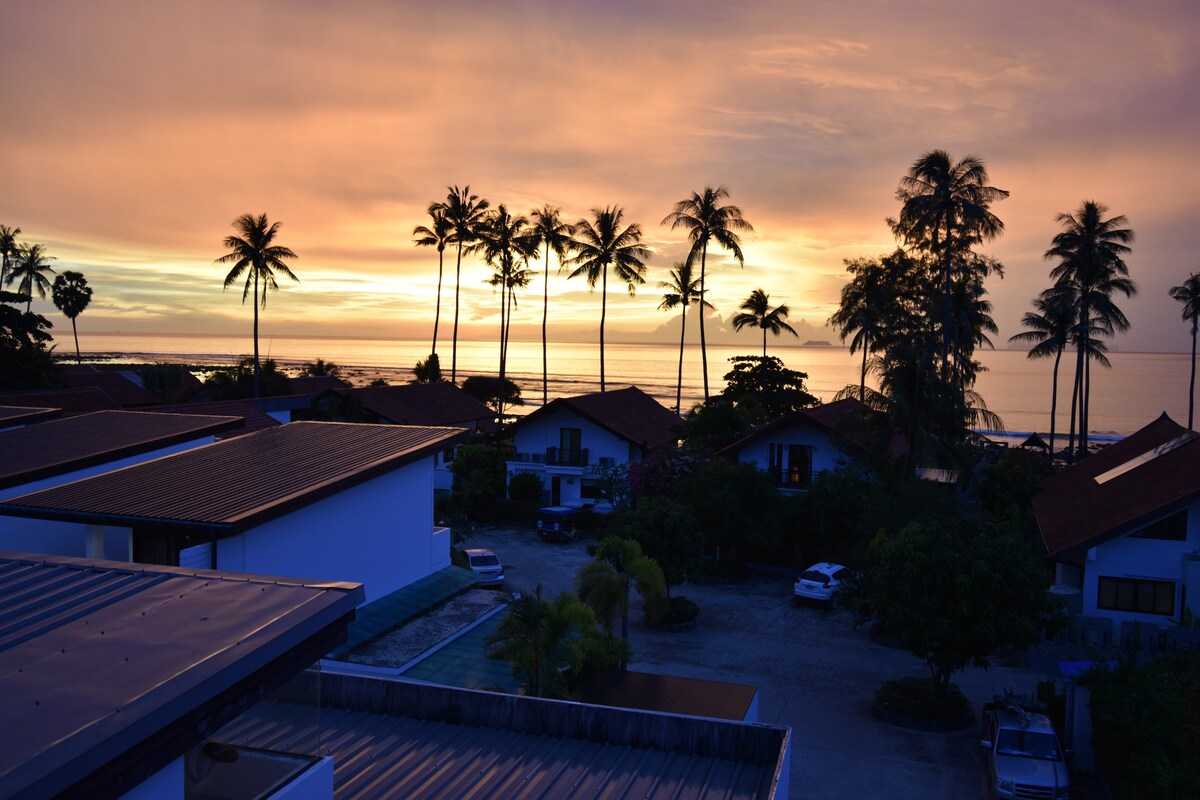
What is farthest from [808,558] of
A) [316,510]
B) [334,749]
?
[334,749]

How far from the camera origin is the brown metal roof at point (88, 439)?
58.5ft

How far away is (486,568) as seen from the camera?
29203 mm

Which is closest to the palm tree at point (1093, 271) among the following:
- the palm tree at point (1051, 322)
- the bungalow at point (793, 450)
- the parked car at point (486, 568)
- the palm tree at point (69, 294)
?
the palm tree at point (1051, 322)

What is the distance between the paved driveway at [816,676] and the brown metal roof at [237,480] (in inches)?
375

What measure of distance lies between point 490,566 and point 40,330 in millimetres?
36821

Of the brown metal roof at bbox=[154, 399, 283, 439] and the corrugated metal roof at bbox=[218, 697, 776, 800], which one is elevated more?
the brown metal roof at bbox=[154, 399, 283, 439]

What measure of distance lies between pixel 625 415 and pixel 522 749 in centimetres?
3616

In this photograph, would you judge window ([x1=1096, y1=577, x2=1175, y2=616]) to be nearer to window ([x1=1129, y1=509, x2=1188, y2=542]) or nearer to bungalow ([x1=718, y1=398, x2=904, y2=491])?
window ([x1=1129, y1=509, x2=1188, y2=542])

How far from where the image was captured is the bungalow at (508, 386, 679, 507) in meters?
43.0

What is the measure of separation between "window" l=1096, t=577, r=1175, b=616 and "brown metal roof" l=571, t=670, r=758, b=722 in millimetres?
13480

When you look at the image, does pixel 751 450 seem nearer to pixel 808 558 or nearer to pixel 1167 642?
pixel 808 558

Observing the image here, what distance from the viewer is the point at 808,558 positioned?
33438 mm

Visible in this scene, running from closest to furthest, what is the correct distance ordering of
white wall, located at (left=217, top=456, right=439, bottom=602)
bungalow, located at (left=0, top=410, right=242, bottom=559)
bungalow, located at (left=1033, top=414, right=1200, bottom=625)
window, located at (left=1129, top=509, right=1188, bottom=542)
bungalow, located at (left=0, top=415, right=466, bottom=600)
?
bungalow, located at (left=0, top=415, right=466, bottom=600) < white wall, located at (left=217, top=456, right=439, bottom=602) < bungalow, located at (left=0, top=410, right=242, bottom=559) < bungalow, located at (left=1033, top=414, right=1200, bottom=625) < window, located at (left=1129, top=509, right=1188, bottom=542)

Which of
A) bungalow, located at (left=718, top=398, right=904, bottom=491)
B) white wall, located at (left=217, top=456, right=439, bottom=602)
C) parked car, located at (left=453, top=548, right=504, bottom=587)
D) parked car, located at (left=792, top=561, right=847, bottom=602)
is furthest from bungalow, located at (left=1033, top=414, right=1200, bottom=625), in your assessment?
white wall, located at (left=217, top=456, right=439, bottom=602)
